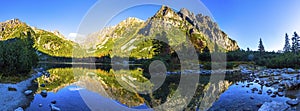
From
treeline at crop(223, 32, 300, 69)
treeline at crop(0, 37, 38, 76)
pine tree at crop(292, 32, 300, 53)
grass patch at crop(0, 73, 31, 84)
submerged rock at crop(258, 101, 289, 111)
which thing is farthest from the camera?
pine tree at crop(292, 32, 300, 53)

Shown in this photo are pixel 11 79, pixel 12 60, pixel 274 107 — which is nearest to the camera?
pixel 274 107

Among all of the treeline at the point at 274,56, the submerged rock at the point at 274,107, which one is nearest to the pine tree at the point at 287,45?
the treeline at the point at 274,56

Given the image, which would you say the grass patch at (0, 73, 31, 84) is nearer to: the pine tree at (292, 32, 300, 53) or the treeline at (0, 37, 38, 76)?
the treeline at (0, 37, 38, 76)

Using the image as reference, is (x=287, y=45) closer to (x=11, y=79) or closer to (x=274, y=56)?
(x=274, y=56)

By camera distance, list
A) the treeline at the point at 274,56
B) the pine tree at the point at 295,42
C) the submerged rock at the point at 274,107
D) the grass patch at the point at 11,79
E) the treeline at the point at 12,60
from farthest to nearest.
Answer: the pine tree at the point at 295,42 < the treeline at the point at 274,56 < the treeline at the point at 12,60 < the grass patch at the point at 11,79 < the submerged rock at the point at 274,107

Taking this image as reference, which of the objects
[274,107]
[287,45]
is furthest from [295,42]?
[274,107]

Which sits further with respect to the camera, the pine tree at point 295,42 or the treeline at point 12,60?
the pine tree at point 295,42

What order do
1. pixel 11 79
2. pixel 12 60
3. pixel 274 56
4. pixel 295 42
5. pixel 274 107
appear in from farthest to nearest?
pixel 295 42 < pixel 274 56 < pixel 12 60 < pixel 11 79 < pixel 274 107

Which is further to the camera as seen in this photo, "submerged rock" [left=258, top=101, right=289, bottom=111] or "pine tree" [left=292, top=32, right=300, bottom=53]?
"pine tree" [left=292, top=32, right=300, bottom=53]

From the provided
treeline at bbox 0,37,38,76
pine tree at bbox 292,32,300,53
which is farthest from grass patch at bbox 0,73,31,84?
pine tree at bbox 292,32,300,53

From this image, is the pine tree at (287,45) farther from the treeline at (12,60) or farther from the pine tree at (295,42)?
the treeline at (12,60)

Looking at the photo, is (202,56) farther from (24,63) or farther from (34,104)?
(34,104)
